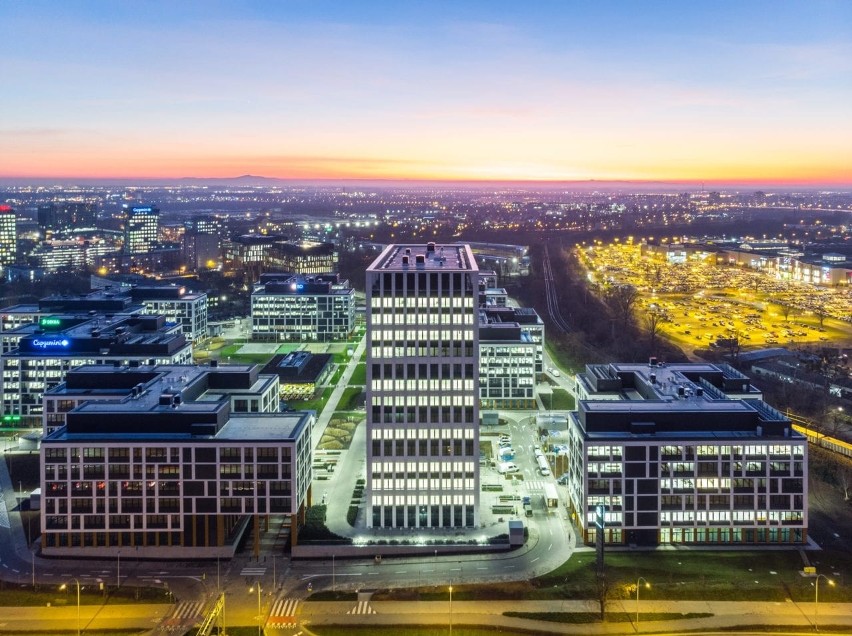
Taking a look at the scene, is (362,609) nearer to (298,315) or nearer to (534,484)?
(534,484)

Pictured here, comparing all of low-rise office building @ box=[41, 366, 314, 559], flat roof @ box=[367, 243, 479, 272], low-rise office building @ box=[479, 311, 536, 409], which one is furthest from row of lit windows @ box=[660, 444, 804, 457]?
low-rise office building @ box=[479, 311, 536, 409]

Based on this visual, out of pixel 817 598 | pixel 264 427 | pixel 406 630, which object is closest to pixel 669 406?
pixel 817 598

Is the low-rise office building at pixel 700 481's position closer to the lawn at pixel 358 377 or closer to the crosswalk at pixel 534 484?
the crosswalk at pixel 534 484

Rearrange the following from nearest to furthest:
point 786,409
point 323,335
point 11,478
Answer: point 11,478
point 786,409
point 323,335

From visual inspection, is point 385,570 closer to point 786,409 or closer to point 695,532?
point 695,532

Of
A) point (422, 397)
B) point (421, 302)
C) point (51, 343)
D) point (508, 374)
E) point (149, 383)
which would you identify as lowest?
point (508, 374)

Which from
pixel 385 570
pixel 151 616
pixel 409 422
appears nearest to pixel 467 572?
pixel 385 570
